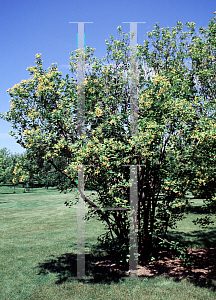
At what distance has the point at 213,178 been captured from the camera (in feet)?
22.3

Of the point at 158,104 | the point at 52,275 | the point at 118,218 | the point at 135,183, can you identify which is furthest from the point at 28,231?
the point at 158,104

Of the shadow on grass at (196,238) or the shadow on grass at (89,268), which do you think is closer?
the shadow on grass at (89,268)

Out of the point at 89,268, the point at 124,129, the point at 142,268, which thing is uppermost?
the point at 124,129

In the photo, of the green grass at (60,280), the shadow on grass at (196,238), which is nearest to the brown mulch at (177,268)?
the green grass at (60,280)

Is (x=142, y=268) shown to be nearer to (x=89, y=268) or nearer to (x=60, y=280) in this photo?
(x=89, y=268)

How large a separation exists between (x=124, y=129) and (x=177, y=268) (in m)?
5.42

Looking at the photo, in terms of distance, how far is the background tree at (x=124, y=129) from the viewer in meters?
7.23

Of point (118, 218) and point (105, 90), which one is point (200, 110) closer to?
point (105, 90)

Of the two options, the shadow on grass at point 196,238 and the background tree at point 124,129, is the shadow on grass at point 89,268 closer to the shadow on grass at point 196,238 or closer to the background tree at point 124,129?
the background tree at point 124,129

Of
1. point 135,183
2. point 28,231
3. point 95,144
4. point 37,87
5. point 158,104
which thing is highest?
point 37,87

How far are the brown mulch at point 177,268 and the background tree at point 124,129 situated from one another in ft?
2.21

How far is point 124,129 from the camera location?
8.23 metres

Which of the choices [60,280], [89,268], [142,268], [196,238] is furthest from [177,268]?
[196,238]

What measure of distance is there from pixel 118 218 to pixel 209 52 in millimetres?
7060
